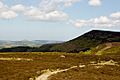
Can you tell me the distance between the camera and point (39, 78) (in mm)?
47031

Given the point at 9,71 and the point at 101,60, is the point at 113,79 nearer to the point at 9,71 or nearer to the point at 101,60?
the point at 9,71

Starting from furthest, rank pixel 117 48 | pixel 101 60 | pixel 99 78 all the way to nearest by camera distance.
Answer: pixel 117 48 → pixel 101 60 → pixel 99 78

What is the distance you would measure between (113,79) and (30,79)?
14.3m

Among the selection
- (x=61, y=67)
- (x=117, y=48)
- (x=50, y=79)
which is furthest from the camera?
(x=117, y=48)

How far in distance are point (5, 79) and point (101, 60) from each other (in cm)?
4597

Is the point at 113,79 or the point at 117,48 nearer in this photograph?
the point at 113,79

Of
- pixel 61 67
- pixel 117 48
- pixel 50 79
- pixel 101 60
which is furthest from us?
pixel 117 48

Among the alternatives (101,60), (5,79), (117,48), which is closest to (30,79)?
Result: (5,79)

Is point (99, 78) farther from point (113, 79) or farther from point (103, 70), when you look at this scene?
point (103, 70)

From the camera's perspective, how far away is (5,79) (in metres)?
48.0

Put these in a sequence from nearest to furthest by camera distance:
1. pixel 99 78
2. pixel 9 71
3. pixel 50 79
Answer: pixel 50 79
pixel 99 78
pixel 9 71

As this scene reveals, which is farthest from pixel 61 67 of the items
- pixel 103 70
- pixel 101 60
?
pixel 101 60

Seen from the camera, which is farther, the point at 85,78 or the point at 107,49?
the point at 107,49

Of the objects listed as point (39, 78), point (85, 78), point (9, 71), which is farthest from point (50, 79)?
point (9, 71)
